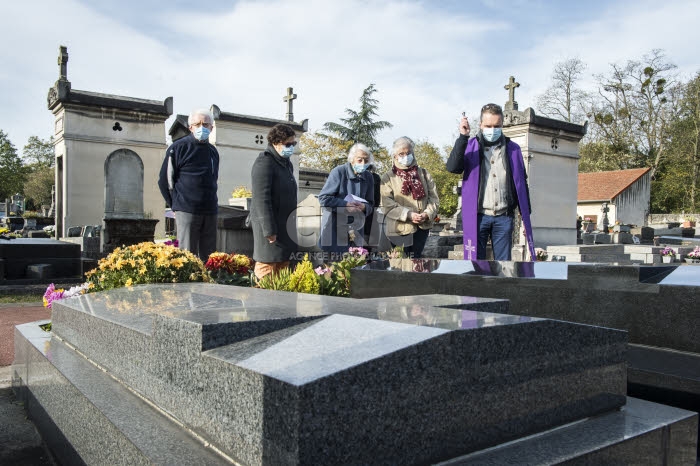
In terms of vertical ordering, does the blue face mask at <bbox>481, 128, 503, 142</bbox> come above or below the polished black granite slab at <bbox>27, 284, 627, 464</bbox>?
above

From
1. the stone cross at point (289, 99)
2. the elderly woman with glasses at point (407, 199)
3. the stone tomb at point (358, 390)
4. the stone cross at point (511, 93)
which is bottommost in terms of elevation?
the stone tomb at point (358, 390)

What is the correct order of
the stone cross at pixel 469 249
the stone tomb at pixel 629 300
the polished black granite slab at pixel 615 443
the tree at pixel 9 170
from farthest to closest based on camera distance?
the tree at pixel 9 170 → the stone cross at pixel 469 249 → the stone tomb at pixel 629 300 → the polished black granite slab at pixel 615 443

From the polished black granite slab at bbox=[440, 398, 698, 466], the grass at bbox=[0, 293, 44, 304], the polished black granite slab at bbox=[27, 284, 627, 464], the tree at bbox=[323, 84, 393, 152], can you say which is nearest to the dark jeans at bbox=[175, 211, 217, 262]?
the polished black granite slab at bbox=[27, 284, 627, 464]

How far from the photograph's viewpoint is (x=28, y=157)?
71.2m

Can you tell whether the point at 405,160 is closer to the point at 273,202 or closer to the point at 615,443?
the point at 273,202

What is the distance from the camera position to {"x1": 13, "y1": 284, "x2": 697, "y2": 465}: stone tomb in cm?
154

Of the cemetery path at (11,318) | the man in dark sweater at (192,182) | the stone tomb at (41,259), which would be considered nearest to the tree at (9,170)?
the stone tomb at (41,259)

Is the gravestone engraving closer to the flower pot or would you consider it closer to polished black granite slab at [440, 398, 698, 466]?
the flower pot

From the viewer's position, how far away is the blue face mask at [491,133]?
518 cm

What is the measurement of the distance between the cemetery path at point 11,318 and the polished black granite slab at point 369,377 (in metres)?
3.33

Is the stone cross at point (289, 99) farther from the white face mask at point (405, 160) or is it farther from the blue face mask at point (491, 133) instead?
the blue face mask at point (491, 133)

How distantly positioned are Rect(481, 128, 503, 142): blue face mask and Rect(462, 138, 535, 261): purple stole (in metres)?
0.10

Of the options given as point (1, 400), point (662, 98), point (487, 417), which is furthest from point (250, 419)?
point (662, 98)

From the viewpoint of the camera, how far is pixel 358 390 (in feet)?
5.07
